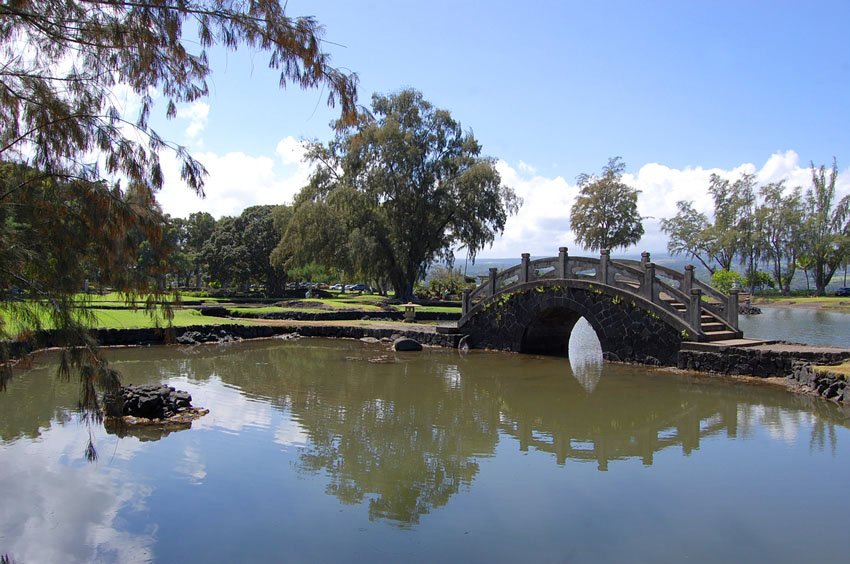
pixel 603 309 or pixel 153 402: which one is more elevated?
pixel 603 309

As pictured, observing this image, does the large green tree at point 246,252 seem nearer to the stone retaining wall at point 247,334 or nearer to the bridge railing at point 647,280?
the stone retaining wall at point 247,334

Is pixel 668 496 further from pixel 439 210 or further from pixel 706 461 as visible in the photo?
pixel 439 210

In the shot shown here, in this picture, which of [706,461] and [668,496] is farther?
[706,461]

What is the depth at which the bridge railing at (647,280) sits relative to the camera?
52.6ft

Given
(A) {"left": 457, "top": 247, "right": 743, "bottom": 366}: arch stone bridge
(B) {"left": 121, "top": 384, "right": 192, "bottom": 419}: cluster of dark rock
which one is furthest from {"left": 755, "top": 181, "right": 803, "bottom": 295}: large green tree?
(B) {"left": 121, "top": 384, "right": 192, "bottom": 419}: cluster of dark rock

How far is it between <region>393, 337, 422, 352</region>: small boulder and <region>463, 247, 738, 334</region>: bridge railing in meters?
3.28

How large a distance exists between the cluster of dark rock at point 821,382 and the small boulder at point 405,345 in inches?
407

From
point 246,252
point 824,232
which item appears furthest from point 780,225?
point 246,252

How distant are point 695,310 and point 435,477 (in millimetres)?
9912

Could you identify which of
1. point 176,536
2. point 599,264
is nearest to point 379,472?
point 176,536

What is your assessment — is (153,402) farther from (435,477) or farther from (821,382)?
(821,382)

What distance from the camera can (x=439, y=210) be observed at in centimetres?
3553

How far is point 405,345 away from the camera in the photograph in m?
20.7

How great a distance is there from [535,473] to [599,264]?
10284 millimetres
